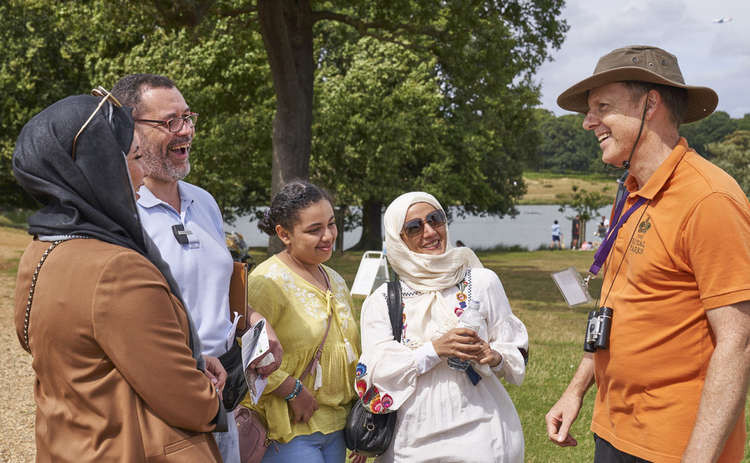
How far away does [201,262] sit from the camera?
3098 millimetres

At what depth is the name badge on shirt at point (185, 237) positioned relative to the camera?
3.11 metres

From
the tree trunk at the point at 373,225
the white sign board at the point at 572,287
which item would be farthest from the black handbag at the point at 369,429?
the tree trunk at the point at 373,225

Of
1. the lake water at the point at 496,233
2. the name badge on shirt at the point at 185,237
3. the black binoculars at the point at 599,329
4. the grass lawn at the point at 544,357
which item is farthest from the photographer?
the lake water at the point at 496,233

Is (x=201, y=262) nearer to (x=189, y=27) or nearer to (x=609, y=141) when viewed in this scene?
(x=609, y=141)

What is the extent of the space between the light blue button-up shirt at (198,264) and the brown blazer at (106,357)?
0.84 m

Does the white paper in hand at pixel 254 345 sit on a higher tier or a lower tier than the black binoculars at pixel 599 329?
lower

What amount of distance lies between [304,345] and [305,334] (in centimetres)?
6

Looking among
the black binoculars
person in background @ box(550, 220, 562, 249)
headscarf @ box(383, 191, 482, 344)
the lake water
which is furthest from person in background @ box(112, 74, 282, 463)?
person in background @ box(550, 220, 562, 249)

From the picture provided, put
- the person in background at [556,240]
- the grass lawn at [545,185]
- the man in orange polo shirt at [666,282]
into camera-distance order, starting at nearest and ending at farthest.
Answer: the man in orange polo shirt at [666,282], the person in background at [556,240], the grass lawn at [545,185]

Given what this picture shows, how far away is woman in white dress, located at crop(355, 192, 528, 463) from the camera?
11.1 feet

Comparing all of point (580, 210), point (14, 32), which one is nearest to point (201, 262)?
point (14, 32)

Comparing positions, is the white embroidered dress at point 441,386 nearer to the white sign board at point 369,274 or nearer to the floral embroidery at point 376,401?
the floral embroidery at point 376,401

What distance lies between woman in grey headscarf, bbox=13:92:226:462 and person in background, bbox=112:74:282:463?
2.70ft

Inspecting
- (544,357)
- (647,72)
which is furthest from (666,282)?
(544,357)
